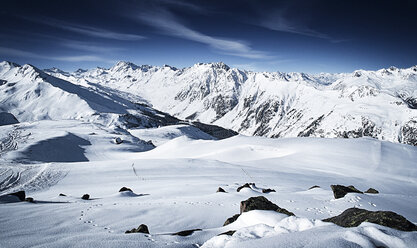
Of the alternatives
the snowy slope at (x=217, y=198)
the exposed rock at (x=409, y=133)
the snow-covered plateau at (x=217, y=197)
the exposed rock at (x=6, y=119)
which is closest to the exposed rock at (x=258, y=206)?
the snow-covered plateau at (x=217, y=197)

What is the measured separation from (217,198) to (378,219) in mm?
9021

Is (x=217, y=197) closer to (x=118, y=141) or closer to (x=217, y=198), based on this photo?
(x=217, y=198)

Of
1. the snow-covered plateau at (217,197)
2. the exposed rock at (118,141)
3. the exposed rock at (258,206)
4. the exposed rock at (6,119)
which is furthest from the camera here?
the exposed rock at (6,119)

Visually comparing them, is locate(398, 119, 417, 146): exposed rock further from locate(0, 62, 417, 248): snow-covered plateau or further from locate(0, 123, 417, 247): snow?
locate(0, 62, 417, 248): snow-covered plateau

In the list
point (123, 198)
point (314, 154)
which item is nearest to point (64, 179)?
point (123, 198)

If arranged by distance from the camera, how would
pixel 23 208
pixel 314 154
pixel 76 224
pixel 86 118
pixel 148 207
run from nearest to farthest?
pixel 76 224 → pixel 23 208 → pixel 148 207 → pixel 314 154 → pixel 86 118

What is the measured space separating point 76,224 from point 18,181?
2313 cm

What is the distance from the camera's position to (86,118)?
19150 cm

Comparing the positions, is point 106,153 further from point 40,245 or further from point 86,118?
point 86,118

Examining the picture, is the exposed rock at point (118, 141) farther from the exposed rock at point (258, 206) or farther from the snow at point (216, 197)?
the exposed rock at point (258, 206)

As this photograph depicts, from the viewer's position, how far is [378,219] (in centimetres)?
664

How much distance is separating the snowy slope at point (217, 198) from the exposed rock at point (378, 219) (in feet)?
3.03

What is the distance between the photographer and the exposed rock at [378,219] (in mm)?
6305

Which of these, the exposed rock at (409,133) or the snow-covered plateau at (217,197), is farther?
the exposed rock at (409,133)
